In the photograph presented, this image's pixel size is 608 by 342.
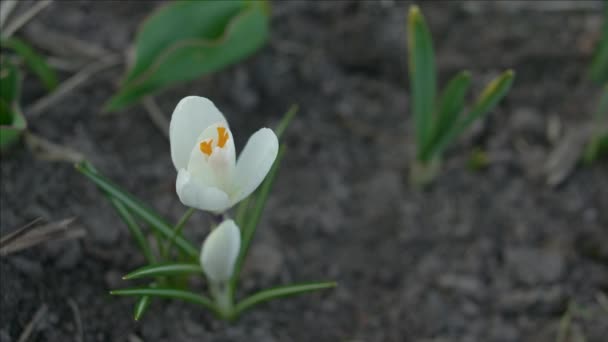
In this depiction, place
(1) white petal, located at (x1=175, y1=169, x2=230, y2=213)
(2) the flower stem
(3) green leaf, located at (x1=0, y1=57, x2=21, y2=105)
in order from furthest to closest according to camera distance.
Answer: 1. (3) green leaf, located at (x1=0, y1=57, x2=21, y2=105)
2. (2) the flower stem
3. (1) white petal, located at (x1=175, y1=169, x2=230, y2=213)

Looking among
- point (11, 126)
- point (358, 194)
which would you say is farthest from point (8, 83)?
point (358, 194)

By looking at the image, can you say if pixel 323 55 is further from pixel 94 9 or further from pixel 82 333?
pixel 82 333

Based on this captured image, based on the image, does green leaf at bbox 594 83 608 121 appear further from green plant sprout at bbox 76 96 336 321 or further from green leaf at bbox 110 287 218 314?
green leaf at bbox 110 287 218 314

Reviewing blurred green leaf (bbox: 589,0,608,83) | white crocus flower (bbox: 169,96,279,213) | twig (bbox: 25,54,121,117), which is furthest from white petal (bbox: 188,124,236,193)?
blurred green leaf (bbox: 589,0,608,83)

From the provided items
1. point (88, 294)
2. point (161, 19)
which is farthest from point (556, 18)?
point (88, 294)

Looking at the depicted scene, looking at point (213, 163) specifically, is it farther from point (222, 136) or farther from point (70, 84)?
point (70, 84)

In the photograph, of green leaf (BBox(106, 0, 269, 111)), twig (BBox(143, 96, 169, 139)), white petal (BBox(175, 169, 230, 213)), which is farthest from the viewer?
twig (BBox(143, 96, 169, 139))

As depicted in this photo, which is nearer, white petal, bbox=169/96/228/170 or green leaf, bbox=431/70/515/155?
white petal, bbox=169/96/228/170

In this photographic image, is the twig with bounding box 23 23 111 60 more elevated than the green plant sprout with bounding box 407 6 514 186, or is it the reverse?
the twig with bounding box 23 23 111 60
